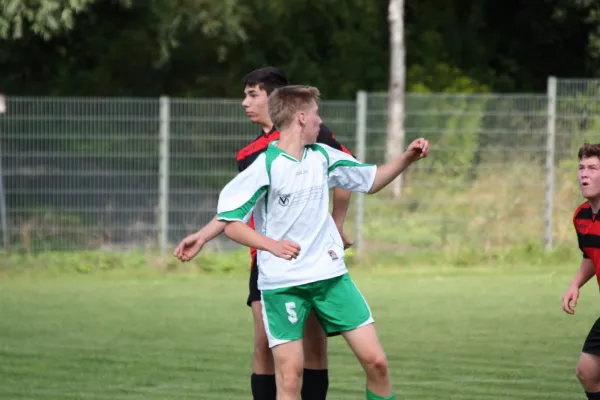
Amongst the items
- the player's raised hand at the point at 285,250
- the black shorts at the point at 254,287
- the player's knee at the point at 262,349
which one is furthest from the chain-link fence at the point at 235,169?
the player's raised hand at the point at 285,250

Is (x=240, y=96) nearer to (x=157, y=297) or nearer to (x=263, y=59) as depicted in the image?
(x=263, y=59)

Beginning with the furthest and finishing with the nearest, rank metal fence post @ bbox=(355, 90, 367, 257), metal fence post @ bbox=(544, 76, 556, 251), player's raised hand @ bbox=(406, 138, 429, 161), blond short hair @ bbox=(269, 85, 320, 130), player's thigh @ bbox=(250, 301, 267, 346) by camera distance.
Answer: metal fence post @ bbox=(544, 76, 556, 251) → metal fence post @ bbox=(355, 90, 367, 257) → player's thigh @ bbox=(250, 301, 267, 346) → player's raised hand @ bbox=(406, 138, 429, 161) → blond short hair @ bbox=(269, 85, 320, 130)

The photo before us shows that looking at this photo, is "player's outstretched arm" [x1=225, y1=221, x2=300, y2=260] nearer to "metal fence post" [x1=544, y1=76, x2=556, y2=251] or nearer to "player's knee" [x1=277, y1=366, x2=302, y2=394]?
"player's knee" [x1=277, y1=366, x2=302, y2=394]

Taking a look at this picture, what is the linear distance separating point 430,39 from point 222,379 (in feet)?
68.0

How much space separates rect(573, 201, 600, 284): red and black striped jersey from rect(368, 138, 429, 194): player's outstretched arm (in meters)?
1.07

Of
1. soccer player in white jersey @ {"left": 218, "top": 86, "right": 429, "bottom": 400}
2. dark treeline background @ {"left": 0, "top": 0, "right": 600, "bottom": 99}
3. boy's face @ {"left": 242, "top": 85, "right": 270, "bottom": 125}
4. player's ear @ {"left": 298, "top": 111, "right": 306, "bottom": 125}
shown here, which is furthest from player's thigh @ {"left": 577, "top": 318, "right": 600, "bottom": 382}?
dark treeline background @ {"left": 0, "top": 0, "right": 600, "bottom": 99}

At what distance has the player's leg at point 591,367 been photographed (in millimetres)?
7133

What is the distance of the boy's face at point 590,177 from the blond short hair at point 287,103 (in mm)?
1582

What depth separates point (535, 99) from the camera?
1828 cm

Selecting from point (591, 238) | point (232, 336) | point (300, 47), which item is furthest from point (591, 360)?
point (300, 47)

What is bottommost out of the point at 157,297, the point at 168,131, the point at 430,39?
the point at 157,297

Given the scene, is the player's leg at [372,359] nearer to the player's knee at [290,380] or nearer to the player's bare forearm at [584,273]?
the player's knee at [290,380]

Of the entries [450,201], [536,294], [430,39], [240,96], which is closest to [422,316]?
[536,294]

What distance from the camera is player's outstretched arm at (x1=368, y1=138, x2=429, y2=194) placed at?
670 centimetres
